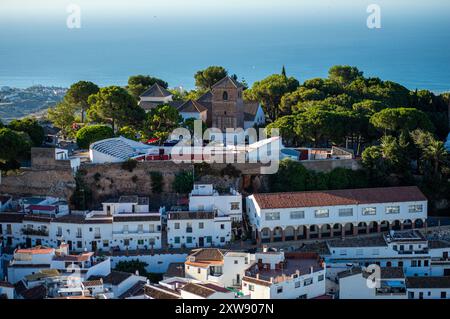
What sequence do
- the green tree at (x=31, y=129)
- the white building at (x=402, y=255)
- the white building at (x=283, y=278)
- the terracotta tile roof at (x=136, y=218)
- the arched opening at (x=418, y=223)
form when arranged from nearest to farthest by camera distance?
the white building at (x=283, y=278), the white building at (x=402, y=255), the terracotta tile roof at (x=136, y=218), the arched opening at (x=418, y=223), the green tree at (x=31, y=129)

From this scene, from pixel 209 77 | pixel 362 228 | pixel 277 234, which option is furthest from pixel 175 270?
pixel 209 77

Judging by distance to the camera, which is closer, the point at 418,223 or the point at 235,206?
the point at 235,206

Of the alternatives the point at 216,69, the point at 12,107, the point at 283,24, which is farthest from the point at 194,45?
the point at 216,69

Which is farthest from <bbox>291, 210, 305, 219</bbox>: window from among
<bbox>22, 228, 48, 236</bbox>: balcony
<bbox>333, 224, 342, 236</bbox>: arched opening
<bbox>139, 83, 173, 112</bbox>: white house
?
<bbox>139, 83, 173, 112</bbox>: white house

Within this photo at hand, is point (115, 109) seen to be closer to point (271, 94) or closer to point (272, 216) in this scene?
point (271, 94)

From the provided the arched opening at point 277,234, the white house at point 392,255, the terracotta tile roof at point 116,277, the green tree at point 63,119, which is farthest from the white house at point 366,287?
the green tree at point 63,119

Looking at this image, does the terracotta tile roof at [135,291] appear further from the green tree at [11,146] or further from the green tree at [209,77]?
the green tree at [209,77]
